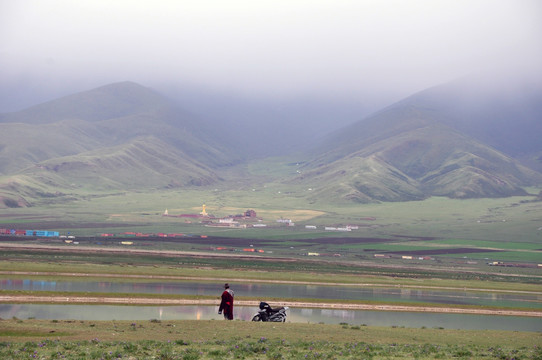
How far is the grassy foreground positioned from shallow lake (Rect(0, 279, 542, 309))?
833 inches

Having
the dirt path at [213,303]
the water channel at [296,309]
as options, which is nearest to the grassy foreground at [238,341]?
the water channel at [296,309]

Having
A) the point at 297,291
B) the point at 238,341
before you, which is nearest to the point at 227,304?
the point at 238,341

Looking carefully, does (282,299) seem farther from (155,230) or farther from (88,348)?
(155,230)

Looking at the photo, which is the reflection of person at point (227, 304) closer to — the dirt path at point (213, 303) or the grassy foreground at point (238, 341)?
the grassy foreground at point (238, 341)

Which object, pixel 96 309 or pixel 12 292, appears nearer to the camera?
pixel 96 309

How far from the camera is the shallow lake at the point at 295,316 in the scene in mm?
47344

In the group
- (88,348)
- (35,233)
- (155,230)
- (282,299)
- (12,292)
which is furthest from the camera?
(155,230)

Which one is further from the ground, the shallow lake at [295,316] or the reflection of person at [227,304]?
the reflection of person at [227,304]

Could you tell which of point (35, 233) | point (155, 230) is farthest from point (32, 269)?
point (155, 230)

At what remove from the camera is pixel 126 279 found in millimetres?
74688

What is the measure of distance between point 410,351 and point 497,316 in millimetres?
34650

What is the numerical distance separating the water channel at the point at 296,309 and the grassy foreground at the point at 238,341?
22.2 ft

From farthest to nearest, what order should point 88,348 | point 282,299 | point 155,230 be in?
point 155,230 → point 282,299 → point 88,348

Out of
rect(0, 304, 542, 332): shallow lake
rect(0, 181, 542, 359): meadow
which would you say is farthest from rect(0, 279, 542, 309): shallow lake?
rect(0, 304, 542, 332): shallow lake
